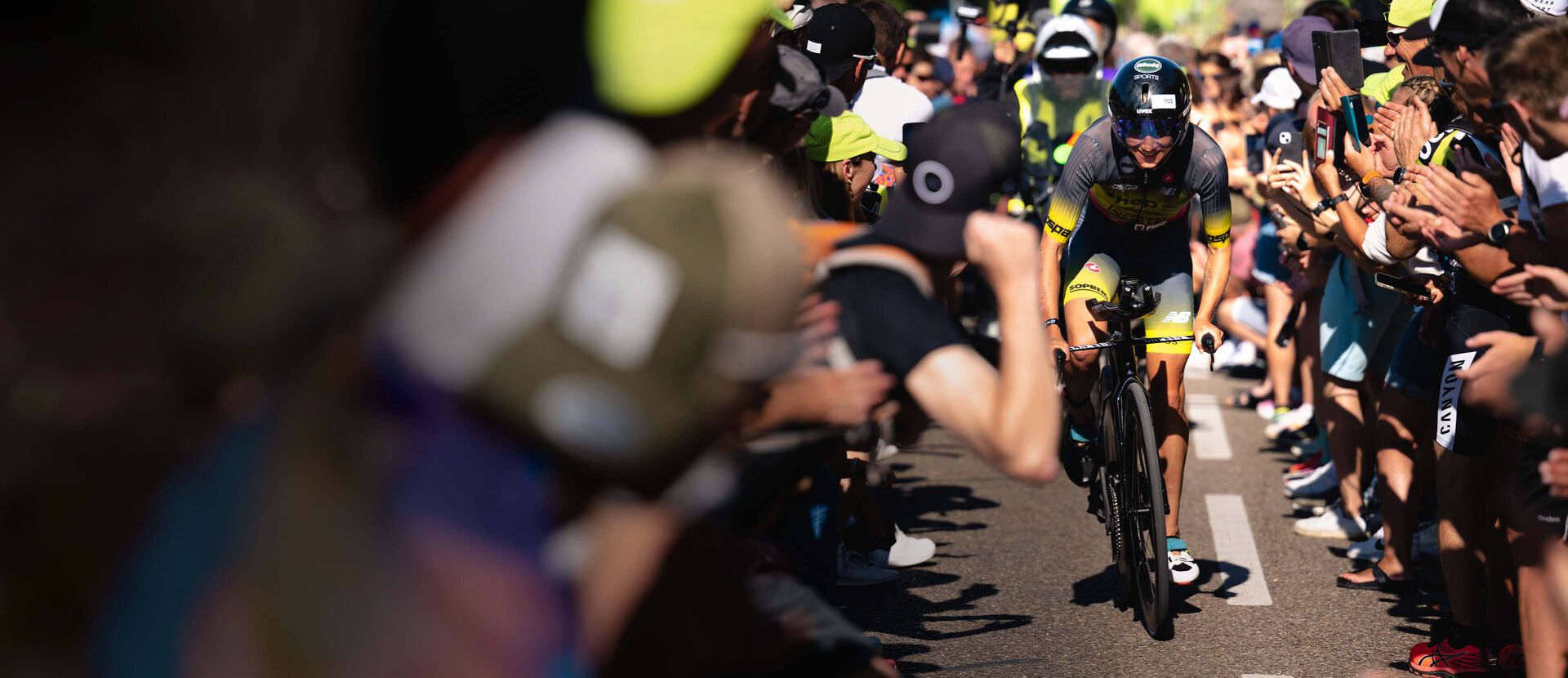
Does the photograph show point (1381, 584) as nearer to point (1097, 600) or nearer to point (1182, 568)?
point (1182, 568)

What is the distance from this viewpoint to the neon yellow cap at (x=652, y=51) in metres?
2.66

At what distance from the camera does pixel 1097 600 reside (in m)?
6.63

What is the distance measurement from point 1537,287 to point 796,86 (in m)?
2.03

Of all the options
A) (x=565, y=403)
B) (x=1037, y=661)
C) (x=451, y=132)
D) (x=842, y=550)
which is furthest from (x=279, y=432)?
(x=842, y=550)

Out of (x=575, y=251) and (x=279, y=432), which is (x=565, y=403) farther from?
(x=279, y=432)

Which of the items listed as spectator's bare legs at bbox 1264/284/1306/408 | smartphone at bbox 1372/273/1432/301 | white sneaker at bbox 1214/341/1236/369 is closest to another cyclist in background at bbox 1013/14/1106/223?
spectator's bare legs at bbox 1264/284/1306/408

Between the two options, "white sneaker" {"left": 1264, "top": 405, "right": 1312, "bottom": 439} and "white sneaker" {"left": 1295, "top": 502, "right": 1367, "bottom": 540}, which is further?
"white sneaker" {"left": 1264, "top": 405, "right": 1312, "bottom": 439}

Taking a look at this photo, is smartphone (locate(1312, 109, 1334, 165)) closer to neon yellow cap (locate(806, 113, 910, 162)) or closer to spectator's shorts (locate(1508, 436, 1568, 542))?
neon yellow cap (locate(806, 113, 910, 162))

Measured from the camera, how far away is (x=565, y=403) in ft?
7.08

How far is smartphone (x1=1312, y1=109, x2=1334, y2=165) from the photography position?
6.43m

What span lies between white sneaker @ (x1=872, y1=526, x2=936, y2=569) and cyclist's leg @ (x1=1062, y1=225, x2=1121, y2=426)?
0.88 m

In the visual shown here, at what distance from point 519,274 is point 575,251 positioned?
0.26 ft

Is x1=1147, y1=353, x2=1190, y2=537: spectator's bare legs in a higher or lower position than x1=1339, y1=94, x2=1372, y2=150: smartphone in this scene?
lower

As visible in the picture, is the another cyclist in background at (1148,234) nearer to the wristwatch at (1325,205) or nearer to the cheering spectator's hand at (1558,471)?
the wristwatch at (1325,205)
